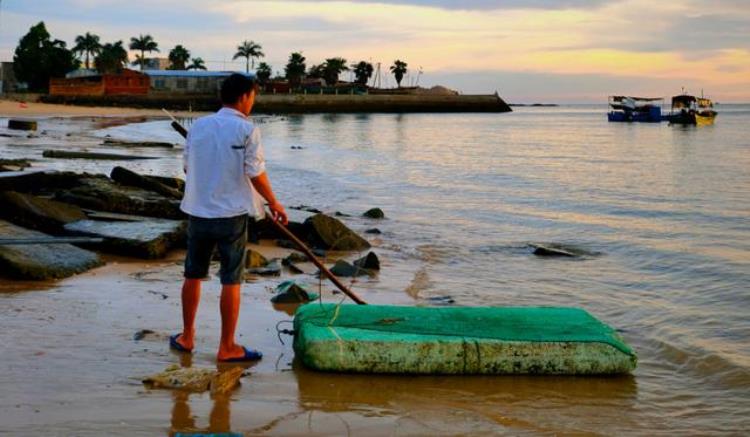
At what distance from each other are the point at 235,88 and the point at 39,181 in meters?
7.76

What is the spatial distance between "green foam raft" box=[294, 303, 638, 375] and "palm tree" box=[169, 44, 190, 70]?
134 metres

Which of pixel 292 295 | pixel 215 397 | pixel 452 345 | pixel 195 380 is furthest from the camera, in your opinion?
pixel 292 295

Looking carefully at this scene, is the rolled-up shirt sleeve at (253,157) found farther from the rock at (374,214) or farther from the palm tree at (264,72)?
the palm tree at (264,72)

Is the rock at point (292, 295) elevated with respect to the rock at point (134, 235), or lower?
lower

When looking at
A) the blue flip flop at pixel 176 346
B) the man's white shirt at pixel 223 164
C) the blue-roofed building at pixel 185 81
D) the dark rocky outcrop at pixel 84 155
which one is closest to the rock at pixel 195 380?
the blue flip flop at pixel 176 346

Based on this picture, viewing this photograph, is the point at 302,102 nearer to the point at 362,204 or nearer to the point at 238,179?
the point at 362,204

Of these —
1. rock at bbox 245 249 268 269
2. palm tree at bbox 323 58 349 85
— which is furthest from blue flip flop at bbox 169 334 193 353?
palm tree at bbox 323 58 349 85

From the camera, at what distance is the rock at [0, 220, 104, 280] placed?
729 centimetres

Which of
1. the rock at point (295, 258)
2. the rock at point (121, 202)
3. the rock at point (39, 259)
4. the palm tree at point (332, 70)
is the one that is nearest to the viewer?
the rock at point (39, 259)

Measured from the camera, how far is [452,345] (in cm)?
535

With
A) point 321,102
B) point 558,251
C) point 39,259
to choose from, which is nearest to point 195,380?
point 39,259

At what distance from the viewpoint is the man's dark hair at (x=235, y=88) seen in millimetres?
5137

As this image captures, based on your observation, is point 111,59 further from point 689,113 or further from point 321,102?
point 689,113

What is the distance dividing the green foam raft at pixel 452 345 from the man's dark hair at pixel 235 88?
1530mm
